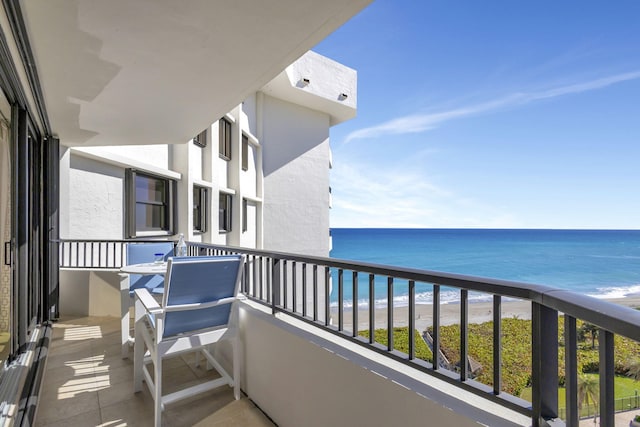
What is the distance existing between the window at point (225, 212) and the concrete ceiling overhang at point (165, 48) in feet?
18.7

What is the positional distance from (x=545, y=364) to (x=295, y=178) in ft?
36.4

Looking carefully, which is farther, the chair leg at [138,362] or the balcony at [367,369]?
the chair leg at [138,362]

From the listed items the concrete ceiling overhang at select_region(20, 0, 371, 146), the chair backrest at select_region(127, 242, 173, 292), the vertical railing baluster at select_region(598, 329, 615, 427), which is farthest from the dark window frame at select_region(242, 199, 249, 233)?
the vertical railing baluster at select_region(598, 329, 615, 427)

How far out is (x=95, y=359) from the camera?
10.1 ft

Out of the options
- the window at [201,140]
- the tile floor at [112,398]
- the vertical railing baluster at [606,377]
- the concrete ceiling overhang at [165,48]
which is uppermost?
the window at [201,140]

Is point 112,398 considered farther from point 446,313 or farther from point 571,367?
point 446,313

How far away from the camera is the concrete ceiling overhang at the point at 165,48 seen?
145cm

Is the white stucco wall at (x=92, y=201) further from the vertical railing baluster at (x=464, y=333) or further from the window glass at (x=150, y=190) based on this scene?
the vertical railing baluster at (x=464, y=333)

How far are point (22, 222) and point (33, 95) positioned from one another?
100cm

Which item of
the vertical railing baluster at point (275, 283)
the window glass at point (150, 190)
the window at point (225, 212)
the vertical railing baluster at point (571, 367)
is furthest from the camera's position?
the window at point (225, 212)

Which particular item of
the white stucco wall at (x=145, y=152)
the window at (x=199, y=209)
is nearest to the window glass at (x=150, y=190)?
the white stucco wall at (x=145, y=152)

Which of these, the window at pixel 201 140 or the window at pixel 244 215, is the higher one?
the window at pixel 201 140

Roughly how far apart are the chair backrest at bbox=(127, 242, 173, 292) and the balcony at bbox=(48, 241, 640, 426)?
0.67m

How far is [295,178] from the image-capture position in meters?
11.9
